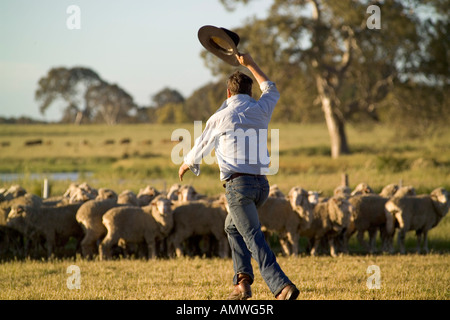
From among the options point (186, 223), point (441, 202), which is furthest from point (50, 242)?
point (441, 202)

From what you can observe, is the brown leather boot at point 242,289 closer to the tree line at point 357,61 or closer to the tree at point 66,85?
the tree line at point 357,61

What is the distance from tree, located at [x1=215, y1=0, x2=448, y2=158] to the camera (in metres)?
32.9

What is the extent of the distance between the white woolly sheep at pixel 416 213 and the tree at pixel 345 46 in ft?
64.0

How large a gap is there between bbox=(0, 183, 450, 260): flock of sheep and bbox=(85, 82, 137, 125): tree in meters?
77.3

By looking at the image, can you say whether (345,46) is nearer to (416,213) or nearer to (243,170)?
(416,213)

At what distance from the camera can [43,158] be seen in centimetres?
4719

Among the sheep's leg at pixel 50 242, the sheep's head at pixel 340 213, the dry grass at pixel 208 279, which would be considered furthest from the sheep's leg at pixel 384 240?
the sheep's leg at pixel 50 242

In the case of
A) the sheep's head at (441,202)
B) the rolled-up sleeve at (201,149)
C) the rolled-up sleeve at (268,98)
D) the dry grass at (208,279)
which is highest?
the rolled-up sleeve at (268,98)

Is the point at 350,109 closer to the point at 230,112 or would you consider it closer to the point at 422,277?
the point at 422,277

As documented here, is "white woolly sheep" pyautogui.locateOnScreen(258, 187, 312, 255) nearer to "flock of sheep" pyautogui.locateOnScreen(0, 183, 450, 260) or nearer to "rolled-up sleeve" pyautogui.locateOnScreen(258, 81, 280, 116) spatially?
"flock of sheep" pyautogui.locateOnScreen(0, 183, 450, 260)

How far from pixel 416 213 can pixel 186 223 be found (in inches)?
184

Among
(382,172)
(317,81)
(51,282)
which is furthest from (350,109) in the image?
(51,282)

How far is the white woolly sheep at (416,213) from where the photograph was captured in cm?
1340

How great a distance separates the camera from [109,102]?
9244 cm
